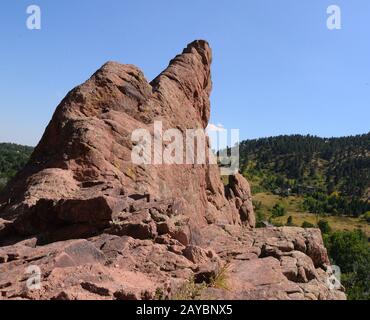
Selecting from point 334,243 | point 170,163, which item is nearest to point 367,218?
point 334,243

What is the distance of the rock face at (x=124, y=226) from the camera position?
33.9 ft

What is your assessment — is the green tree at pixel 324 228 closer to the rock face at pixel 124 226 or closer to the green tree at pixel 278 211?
the green tree at pixel 278 211

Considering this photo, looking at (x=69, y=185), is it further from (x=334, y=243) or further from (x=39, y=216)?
(x=334, y=243)

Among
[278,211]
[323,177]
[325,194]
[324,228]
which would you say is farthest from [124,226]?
[323,177]

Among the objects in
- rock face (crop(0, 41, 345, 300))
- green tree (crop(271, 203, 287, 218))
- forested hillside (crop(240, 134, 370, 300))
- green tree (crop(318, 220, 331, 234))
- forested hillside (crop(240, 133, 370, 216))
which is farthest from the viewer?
forested hillside (crop(240, 133, 370, 216))

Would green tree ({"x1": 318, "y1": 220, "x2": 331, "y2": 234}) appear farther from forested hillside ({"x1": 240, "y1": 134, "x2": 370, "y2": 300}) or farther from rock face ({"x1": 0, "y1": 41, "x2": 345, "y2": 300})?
rock face ({"x1": 0, "y1": 41, "x2": 345, "y2": 300})

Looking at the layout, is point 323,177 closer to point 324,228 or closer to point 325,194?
point 325,194

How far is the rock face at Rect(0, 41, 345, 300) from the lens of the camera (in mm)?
10328

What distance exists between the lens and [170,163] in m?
23.0

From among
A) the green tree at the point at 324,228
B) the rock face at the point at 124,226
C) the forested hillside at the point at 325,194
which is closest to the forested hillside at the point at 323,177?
the forested hillside at the point at 325,194

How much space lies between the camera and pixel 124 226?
13.4 metres

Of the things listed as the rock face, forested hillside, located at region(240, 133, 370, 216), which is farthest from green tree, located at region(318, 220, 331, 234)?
the rock face

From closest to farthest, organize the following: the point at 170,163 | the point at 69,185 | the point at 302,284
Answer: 1. the point at 302,284
2. the point at 69,185
3. the point at 170,163

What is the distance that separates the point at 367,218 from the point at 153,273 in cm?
13532
